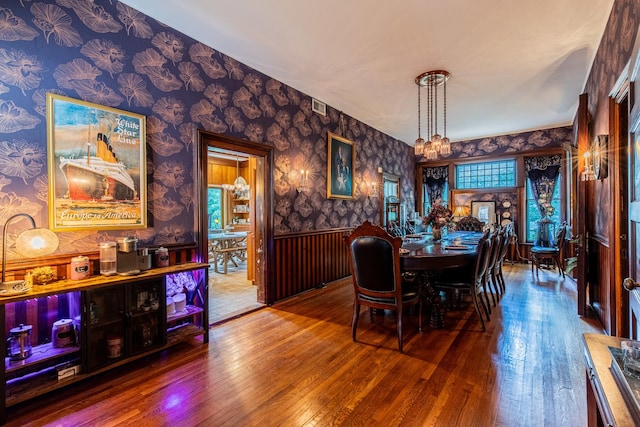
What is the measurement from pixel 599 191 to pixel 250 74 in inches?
164

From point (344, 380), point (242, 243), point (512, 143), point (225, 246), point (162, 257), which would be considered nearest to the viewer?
point (344, 380)

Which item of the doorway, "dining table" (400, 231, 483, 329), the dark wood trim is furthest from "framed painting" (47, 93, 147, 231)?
the dark wood trim

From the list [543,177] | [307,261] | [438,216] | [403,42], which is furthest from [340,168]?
[543,177]

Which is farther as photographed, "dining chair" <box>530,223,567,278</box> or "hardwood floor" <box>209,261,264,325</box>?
"dining chair" <box>530,223,567,278</box>

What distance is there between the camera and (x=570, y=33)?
118 inches

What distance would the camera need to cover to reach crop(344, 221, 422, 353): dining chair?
2604 mm

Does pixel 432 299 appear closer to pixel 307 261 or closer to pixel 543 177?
pixel 307 261

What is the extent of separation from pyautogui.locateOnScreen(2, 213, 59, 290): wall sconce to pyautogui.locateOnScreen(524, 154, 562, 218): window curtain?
8257 millimetres

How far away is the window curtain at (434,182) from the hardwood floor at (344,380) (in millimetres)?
5111

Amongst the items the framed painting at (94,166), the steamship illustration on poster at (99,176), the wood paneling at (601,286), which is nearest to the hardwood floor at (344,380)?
the wood paneling at (601,286)

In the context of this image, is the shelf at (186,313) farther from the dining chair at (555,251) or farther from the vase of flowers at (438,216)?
the dining chair at (555,251)

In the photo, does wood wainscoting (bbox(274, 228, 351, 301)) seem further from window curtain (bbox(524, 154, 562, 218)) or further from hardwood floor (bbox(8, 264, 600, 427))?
window curtain (bbox(524, 154, 562, 218))

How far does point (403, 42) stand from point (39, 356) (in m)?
4.06

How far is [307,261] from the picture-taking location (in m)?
4.59
